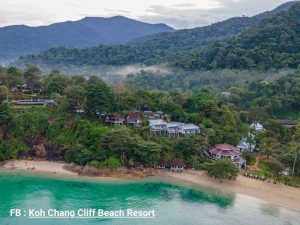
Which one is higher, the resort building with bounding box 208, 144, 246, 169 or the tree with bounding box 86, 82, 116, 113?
the tree with bounding box 86, 82, 116, 113

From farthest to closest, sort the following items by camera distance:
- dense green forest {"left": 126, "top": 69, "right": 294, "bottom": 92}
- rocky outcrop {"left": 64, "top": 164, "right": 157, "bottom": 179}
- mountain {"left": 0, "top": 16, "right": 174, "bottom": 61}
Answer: mountain {"left": 0, "top": 16, "right": 174, "bottom": 61}
dense green forest {"left": 126, "top": 69, "right": 294, "bottom": 92}
rocky outcrop {"left": 64, "top": 164, "right": 157, "bottom": 179}

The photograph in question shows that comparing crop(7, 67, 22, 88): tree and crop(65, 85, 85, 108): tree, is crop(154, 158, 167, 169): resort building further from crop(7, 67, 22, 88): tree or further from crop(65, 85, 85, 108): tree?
crop(7, 67, 22, 88): tree

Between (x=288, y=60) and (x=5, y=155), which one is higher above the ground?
(x=288, y=60)

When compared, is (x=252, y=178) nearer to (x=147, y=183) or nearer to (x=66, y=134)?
(x=147, y=183)

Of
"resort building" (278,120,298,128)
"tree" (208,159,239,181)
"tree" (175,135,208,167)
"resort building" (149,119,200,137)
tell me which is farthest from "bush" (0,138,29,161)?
"resort building" (278,120,298,128)

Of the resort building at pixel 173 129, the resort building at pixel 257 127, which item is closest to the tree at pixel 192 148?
the resort building at pixel 173 129

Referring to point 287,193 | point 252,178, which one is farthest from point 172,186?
point 287,193

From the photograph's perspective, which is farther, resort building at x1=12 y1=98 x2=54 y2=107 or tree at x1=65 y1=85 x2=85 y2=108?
resort building at x1=12 y1=98 x2=54 y2=107

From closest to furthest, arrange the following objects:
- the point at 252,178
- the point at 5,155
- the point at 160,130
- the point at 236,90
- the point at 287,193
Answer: the point at 287,193, the point at 252,178, the point at 5,155, the point at 160,130, the point at 236,90
